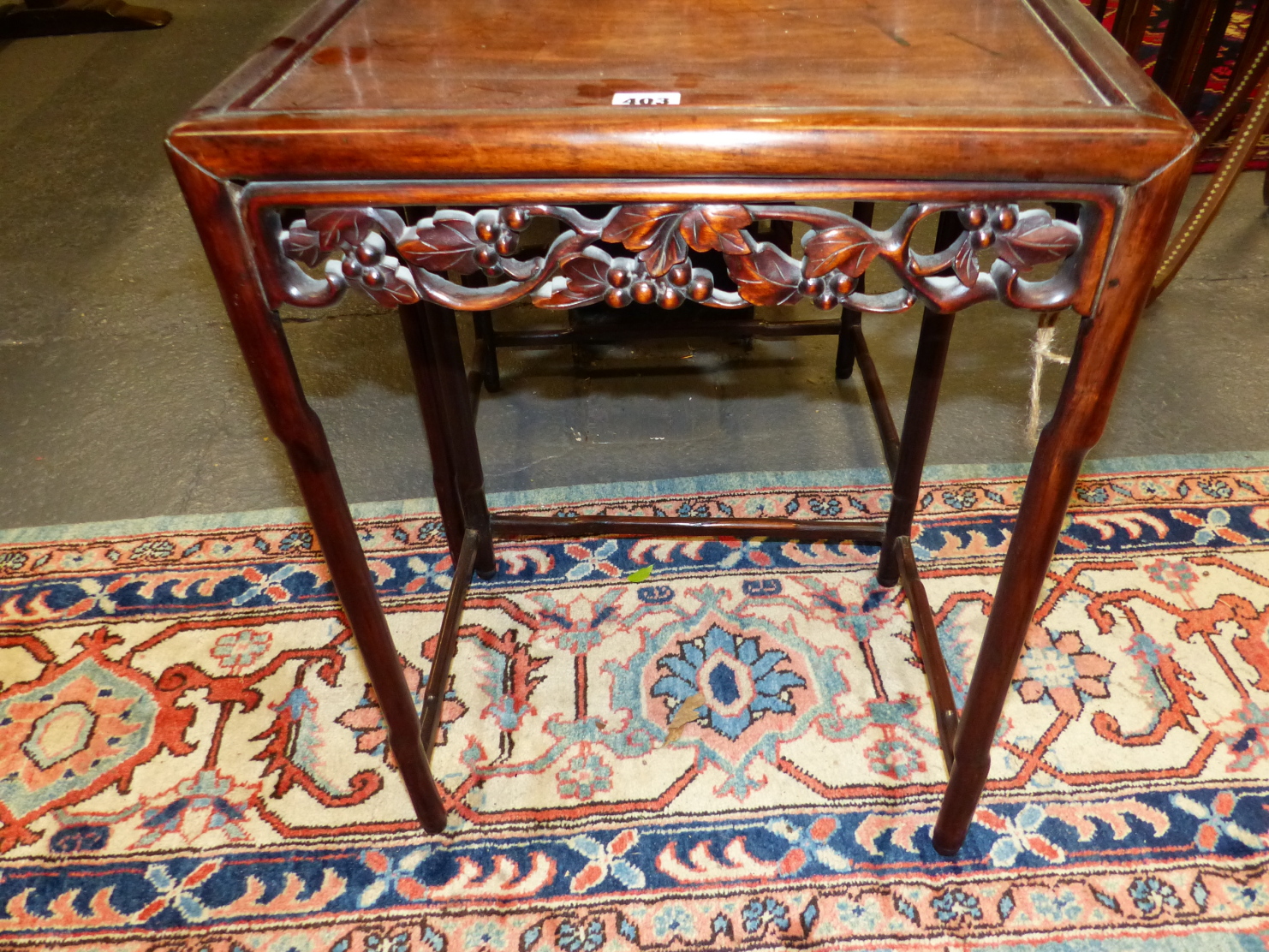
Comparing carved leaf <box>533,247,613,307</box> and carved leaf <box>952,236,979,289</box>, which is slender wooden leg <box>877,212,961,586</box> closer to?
carved leaf <box>952,236,979,289</box>

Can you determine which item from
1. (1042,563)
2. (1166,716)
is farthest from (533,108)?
(1166,716)

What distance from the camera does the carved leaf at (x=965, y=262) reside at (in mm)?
694

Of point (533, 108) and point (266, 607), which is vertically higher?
point (533, 108)

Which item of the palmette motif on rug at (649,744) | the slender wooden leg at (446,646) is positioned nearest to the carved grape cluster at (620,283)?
the slender wooden leg at (446,646)

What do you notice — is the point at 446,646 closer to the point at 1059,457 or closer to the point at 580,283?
the point at 580,283

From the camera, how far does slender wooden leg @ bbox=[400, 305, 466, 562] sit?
3.84 ft

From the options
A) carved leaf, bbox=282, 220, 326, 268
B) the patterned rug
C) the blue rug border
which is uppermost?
carved leaf, bbox=282, 220, 326, 268

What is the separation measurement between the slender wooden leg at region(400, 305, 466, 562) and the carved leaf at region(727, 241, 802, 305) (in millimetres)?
518

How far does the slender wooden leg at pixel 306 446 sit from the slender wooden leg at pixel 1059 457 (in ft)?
2.09

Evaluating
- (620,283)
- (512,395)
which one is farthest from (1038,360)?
(620,283)

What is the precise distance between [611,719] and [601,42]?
35.2 inches

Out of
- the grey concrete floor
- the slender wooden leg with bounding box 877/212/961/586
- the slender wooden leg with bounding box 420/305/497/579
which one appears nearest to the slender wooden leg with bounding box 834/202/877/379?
the grey concrete floor

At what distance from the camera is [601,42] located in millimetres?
828

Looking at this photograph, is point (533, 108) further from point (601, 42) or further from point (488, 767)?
point (488, 767)
